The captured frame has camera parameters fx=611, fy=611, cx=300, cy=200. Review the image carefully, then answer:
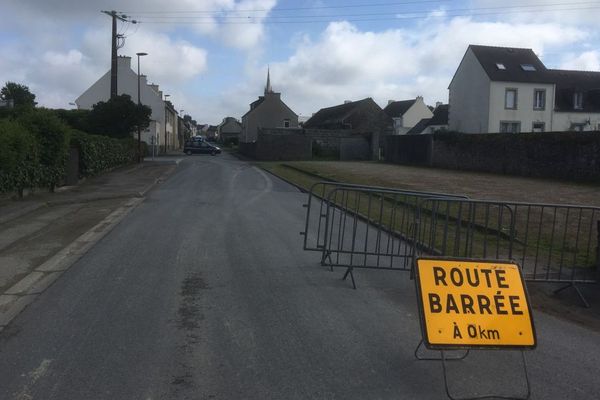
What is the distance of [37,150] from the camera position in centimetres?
1688

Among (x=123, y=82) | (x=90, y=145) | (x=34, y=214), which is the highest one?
(x=123, y=82)

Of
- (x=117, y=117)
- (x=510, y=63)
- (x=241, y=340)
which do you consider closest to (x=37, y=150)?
(x=241, y=340)

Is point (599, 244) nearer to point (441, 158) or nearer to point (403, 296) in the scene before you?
point (403, 296)

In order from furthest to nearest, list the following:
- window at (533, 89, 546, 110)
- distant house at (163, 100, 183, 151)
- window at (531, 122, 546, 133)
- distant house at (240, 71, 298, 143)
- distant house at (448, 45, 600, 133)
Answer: distant house at (240, 71, 298, 143) → distant house at (163, 100, 183, 151) → window at (533, 89, 546, 110) → window at (531, 122, 546, 133) → distant house at (448, 45, 600, 133)

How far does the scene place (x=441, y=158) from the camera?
130 feet

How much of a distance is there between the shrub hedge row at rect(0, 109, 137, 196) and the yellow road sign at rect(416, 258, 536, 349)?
12.1 m

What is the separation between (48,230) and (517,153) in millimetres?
24437

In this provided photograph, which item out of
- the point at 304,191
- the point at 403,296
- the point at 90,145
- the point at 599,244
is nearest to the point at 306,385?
the point at 403,296

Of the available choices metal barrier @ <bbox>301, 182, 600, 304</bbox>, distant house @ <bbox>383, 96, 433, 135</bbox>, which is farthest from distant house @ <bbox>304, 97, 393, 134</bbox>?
metal barrier @ <bbox>301, 182, 600, 304</bbox>

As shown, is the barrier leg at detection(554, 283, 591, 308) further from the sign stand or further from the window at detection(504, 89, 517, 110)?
the window at detection(504, 89, 517, 110)

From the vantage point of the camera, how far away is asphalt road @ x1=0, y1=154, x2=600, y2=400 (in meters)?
4.42

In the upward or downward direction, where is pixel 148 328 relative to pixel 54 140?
downward

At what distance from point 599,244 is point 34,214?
11.7m

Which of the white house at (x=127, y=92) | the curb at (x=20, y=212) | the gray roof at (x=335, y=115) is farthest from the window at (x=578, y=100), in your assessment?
the curb at (x=20, y=212)
